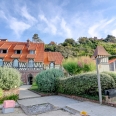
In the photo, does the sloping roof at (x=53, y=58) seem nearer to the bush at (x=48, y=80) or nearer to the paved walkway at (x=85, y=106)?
the bush at (x=48, y=80)

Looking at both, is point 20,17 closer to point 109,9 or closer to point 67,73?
point 109,9

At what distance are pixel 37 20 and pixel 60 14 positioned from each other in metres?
3.28

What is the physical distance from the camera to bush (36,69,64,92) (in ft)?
36.6

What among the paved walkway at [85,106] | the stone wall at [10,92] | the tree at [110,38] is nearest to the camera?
the paved walkway at [85,106]

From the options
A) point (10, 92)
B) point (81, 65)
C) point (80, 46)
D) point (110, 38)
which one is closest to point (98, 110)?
point (10, 92)

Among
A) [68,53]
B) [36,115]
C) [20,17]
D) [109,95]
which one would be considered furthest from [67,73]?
[68,53]

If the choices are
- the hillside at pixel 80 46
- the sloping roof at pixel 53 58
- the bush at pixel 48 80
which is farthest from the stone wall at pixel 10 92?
the hillside at pixel 80 46

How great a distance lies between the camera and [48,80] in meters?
11.1

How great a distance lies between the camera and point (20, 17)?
495 inches

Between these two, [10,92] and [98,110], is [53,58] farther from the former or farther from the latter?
[98,110]

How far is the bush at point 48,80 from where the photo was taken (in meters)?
11.2

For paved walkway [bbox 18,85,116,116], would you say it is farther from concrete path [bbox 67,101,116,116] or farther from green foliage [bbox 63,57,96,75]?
green foliage [bbox 63,57,96,75]

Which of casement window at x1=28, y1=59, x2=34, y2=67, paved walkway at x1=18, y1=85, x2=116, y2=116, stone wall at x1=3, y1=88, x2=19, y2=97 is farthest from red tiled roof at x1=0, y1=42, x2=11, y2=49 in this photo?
paved walkway at x1=18, y1=85, x2=116, y2=116

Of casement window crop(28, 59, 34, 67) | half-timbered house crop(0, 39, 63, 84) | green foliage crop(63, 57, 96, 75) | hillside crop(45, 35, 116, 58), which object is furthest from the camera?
hillside crop(45, 35, 116, 58)
